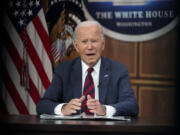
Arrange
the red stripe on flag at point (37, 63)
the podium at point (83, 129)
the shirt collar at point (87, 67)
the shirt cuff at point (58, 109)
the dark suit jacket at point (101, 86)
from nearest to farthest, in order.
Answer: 1. the podium at point (83, 129)
2. the shirt cuff at point (58, 109)
3. the dark suit jacket at point (101, 86)
4. the shirt collar at point (87, 67)
5. the red stripe on flag at point (37, 63)

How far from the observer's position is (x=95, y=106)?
7.13ft

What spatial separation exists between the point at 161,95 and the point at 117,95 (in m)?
1.11

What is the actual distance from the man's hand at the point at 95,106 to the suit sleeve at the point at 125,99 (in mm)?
137

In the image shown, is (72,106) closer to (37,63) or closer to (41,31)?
(37,63)

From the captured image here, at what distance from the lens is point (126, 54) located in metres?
3.62

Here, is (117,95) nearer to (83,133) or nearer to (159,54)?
(83,133)

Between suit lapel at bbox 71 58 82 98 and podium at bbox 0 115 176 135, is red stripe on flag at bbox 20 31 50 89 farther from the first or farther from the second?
podium at bbox 0 115 176 135

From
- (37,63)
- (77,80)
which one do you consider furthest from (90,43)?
(37,63)

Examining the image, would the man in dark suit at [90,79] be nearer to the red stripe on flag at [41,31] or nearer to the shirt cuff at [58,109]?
the shirt cuff at [58,109]

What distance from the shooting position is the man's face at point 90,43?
256 cm

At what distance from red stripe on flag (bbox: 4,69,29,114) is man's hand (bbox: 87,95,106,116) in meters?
1.52

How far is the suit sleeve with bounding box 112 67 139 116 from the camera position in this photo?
233 cm

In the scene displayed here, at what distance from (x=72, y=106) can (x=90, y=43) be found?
62 cm

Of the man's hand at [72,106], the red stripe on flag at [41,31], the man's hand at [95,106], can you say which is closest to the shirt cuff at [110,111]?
the man's hand at [95,106]
